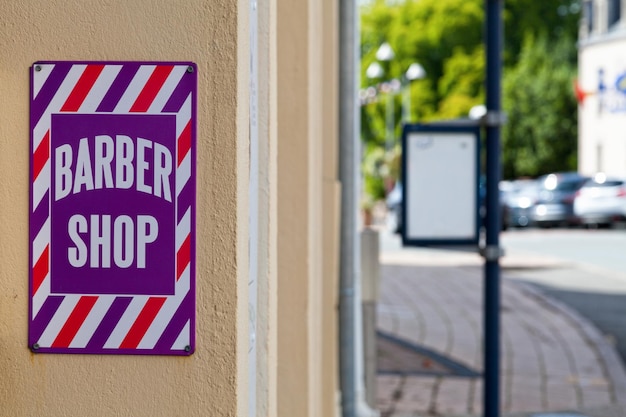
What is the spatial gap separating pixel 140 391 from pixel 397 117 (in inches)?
2547

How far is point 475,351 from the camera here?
10367mm

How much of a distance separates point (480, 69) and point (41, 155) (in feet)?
196

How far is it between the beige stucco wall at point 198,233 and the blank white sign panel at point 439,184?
3.18 metres

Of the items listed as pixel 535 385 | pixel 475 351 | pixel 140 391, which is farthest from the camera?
pixel 475 351

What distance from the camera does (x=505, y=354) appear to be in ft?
33.4

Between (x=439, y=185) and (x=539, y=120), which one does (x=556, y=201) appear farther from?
(x=439, y=185)

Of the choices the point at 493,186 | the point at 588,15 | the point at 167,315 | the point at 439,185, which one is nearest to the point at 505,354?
the point at 439,185

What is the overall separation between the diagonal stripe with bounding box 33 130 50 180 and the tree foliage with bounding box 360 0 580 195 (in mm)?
50709

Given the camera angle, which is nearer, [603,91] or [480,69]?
[603,91]

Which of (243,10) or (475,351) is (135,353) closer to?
(243,10)

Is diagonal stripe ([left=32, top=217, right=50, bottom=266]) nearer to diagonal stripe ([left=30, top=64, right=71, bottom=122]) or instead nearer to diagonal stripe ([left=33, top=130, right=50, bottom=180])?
diagonal stripe ([left=33, top=130, right=50, bottom=180])

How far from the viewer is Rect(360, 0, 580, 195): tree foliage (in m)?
56.1

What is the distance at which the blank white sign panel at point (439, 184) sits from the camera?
225 inches

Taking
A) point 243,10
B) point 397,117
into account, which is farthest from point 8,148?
point 397,117
